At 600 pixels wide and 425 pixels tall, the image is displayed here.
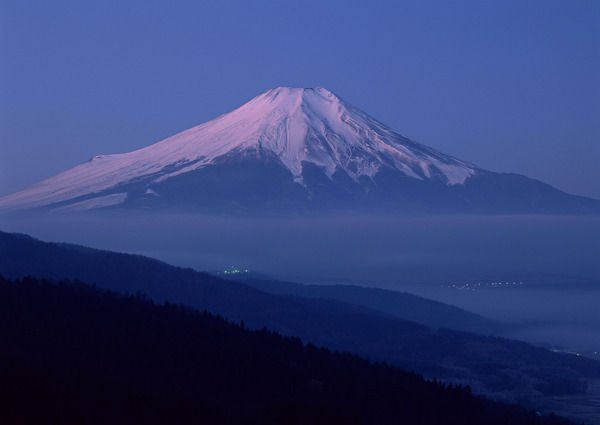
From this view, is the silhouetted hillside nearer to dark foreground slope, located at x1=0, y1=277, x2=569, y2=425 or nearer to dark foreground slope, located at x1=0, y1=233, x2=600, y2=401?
dark foreground slope, located at x1=0, y1=233, x2=600, y2=401

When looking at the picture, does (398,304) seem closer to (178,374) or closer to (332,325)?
(332,325)

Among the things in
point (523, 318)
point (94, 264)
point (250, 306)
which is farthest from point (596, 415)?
point (523, 318)

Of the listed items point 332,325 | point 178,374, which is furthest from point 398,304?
point 178,374

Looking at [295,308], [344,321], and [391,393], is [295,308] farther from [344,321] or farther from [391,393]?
[391,393]

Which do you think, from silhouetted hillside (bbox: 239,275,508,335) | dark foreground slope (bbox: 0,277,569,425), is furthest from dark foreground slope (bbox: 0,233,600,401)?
silhouetted hillside (bbox: 239,275,508,335)

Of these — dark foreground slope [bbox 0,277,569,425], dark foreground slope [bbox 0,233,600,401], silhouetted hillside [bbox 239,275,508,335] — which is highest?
silhouetted hillside [bbox 239,275,508,335]

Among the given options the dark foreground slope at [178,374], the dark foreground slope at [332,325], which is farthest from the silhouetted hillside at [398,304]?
the dark foreground slope at [178,374]

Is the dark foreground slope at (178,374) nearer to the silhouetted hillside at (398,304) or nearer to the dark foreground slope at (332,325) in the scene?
→ the dark foreground slope at (332,325)
